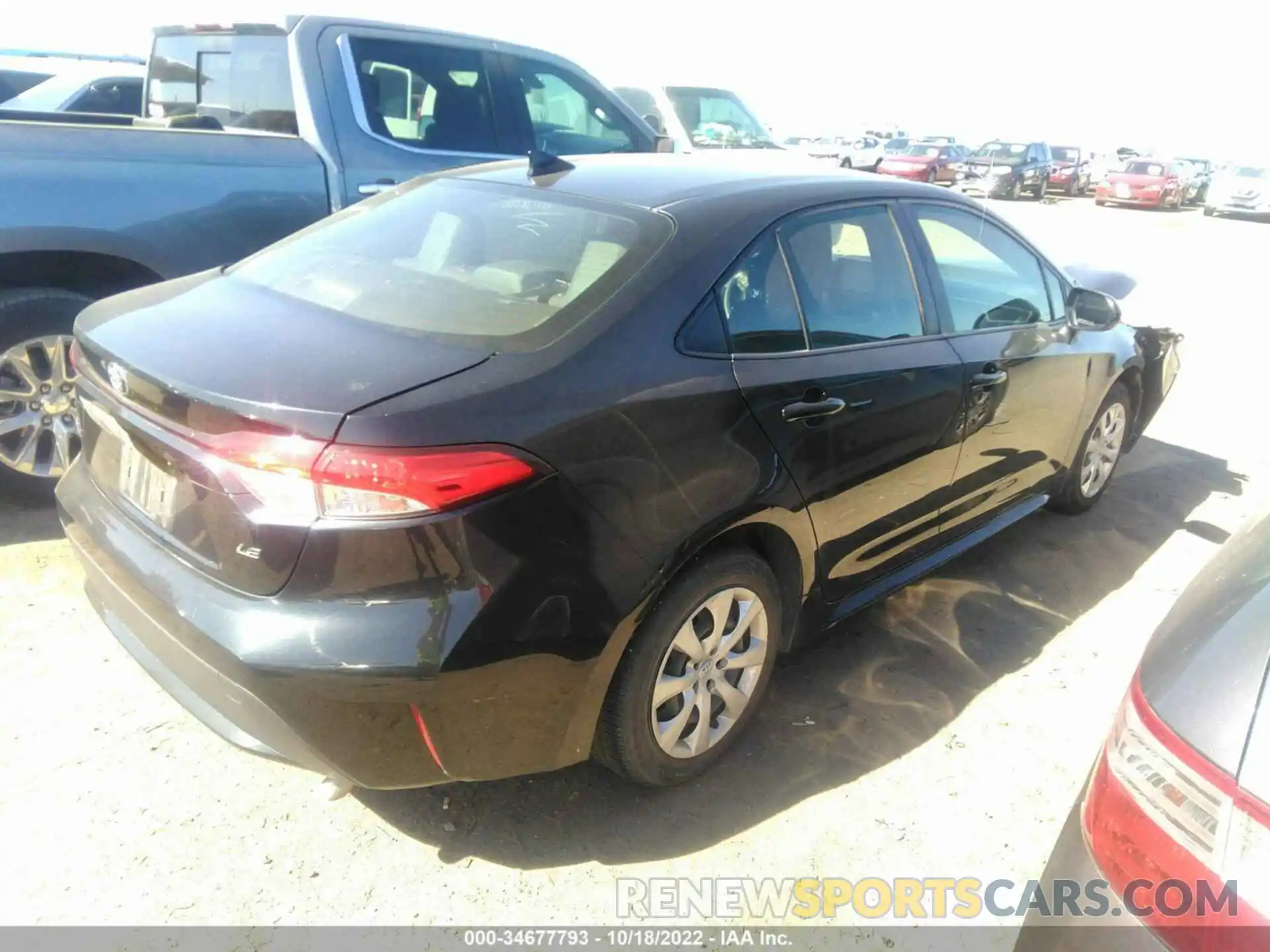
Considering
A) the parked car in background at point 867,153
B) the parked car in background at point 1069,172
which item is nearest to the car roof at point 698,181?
the parked car in background at point 867,153

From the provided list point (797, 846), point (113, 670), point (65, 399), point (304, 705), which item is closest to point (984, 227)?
point (797, 846)

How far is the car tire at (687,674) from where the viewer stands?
90.5 inches

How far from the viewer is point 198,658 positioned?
205cm

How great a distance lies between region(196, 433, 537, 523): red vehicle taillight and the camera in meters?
1.84

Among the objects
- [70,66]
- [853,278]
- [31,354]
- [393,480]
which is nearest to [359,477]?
[393,480]

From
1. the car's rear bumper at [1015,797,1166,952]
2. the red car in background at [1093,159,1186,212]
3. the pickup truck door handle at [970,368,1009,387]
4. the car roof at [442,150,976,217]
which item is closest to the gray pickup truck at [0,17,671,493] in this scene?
the car roof at [442,150,976,217]

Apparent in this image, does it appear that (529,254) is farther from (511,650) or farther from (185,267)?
(185,267)

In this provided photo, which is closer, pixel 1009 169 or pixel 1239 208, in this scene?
pixel 1239 208

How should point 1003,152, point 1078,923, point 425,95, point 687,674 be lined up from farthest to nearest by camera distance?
point 1003,152 → point 425,95 → point 687,674 → point 1078,923

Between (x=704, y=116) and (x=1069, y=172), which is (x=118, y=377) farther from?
(x=1069, y=172)

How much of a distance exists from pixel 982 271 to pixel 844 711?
1.89 m

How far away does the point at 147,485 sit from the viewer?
2215 mm

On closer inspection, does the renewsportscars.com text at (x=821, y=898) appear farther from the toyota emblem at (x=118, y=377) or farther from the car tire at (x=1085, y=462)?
the car tire at (x=1085, y=462)

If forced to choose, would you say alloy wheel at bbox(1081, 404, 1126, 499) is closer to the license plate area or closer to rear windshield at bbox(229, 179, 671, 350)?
rear windshield at bbox(229, 179, 671, 350)
